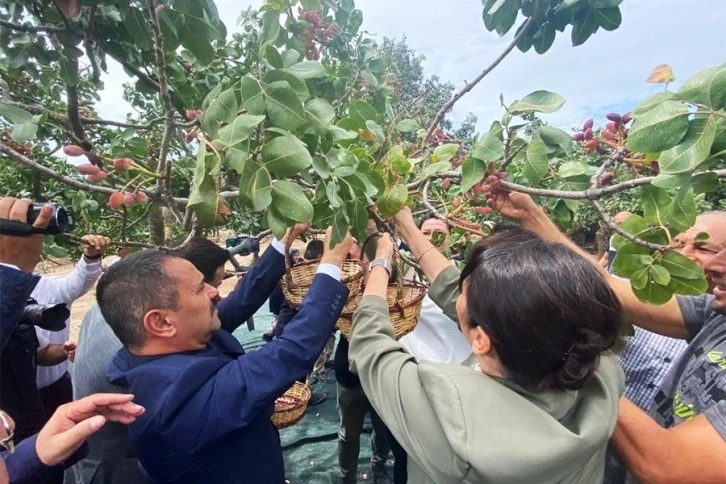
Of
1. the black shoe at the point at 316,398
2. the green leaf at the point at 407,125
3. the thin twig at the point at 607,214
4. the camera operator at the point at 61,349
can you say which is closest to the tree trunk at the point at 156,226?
the camera operator at the point at 61,349

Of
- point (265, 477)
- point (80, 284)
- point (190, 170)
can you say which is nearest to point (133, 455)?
point (265, 477)

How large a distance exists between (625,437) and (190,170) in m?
1.57

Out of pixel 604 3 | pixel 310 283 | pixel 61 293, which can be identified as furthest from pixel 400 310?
pixel 61 293

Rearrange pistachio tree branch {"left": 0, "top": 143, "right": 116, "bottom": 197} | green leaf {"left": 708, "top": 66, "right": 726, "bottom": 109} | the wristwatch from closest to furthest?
1. green leaf {"left": 708, "top": 66, "right": 726, "bottom": 109}
2. pistachio tree branch {"left": 0, "top": 143, "right": 116, "bottom": 197}
3. the wristwatch

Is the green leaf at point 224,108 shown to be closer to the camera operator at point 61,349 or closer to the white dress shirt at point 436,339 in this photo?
the camera operator at point 61,349

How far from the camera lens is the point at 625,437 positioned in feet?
3.29

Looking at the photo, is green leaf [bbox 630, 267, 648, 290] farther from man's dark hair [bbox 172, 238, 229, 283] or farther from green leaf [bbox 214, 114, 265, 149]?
man's dark hair [bbox 172, 238, 229, 283]

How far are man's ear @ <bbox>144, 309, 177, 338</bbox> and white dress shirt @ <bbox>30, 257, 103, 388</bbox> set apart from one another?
3.26 ft

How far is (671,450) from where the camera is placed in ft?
3.07

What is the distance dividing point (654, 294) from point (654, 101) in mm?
431

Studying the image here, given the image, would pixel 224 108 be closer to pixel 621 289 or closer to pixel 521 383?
pixel 521 383

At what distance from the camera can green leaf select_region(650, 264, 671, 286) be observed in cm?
89

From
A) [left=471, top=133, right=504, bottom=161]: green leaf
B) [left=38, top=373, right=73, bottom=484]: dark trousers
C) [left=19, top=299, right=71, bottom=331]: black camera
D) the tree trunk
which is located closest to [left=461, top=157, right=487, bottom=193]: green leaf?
[left=471, top=133, right=504, bottom=161]: green leaf

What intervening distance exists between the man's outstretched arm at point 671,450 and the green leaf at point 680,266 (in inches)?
12.8
